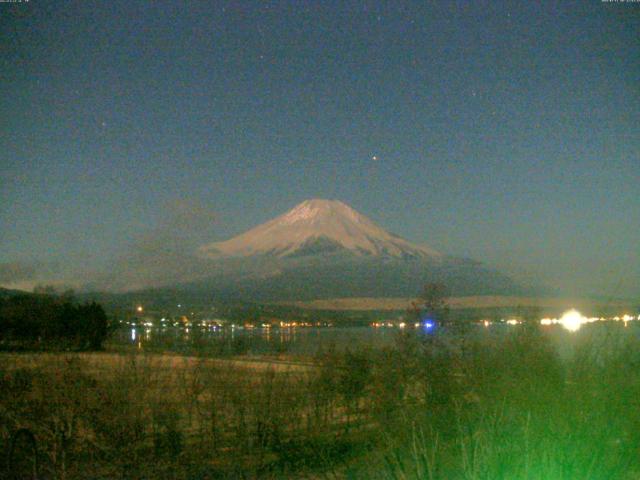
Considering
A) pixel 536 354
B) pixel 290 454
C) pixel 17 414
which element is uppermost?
pixel 536 354

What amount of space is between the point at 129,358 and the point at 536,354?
5.60 metres

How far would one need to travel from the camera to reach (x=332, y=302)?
228ft

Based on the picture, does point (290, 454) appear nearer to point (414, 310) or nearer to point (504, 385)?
point (504, 385)

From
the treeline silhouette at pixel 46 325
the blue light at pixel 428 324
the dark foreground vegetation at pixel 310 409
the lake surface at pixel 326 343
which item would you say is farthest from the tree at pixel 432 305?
the treeline silhouette at pixel 46 325

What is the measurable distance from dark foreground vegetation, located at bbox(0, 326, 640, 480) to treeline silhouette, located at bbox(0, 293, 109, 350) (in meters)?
1.96

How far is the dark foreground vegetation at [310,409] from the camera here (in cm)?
586

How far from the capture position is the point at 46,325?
73.2ft

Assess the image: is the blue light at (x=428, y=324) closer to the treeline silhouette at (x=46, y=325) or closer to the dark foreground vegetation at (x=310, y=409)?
the dark foreground vegetation at (x=310, y=409)

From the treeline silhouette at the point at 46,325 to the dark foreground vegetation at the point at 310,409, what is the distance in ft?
6.43

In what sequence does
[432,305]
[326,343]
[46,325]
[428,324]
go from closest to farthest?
[326,343] → [428,324] → [432,305] → [46,325]

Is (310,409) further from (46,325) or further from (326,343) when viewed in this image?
(46,325)

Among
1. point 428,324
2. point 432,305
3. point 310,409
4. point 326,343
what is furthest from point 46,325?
point 310,409

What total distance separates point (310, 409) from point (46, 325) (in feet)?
41.8

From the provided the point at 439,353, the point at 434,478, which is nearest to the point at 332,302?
the point at 439,353
